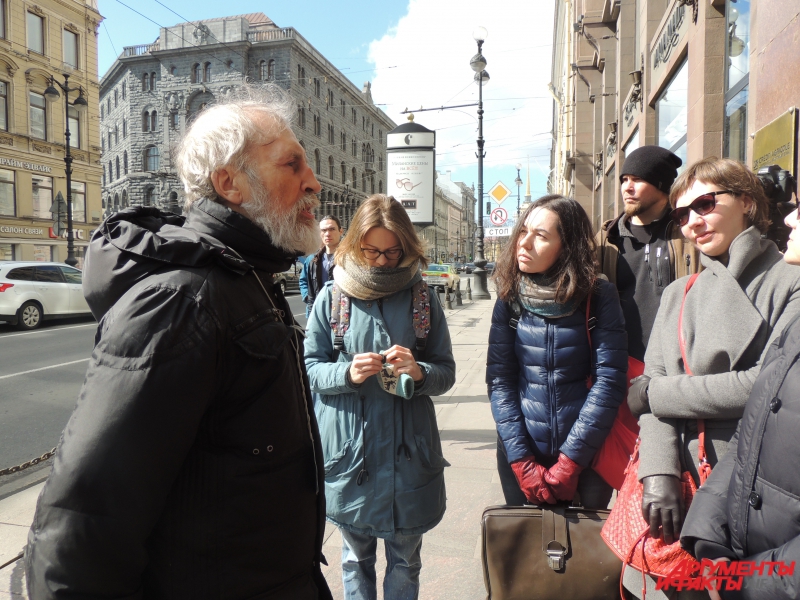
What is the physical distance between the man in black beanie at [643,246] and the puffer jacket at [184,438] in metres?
1.97

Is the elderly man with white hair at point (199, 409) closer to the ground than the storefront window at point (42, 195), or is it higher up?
closer to the ground

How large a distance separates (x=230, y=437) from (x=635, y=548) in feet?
4.35

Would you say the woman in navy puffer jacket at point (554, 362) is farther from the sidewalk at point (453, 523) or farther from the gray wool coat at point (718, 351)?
the sidewalk at point (453, 523)

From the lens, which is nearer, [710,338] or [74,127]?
[710,338]

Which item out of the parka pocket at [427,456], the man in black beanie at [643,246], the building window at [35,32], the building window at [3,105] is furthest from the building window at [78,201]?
the parka pocket at [427,456]

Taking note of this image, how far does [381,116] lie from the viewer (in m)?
77.1

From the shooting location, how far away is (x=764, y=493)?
1.39 m

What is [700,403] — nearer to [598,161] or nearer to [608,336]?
[608,336]

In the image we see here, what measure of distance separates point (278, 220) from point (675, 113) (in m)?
7.56

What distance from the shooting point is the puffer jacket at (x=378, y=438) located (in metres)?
2.25

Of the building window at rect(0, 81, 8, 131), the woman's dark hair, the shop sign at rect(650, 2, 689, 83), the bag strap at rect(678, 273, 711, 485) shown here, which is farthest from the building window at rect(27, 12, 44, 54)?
the bag strap at rect(678, 273, 711, 485)

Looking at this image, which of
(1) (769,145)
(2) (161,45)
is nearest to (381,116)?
(2) (161,45)

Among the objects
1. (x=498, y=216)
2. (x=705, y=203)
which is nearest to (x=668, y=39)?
(x=705, y=203)

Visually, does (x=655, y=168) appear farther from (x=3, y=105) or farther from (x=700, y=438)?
(x=3, y=105)
